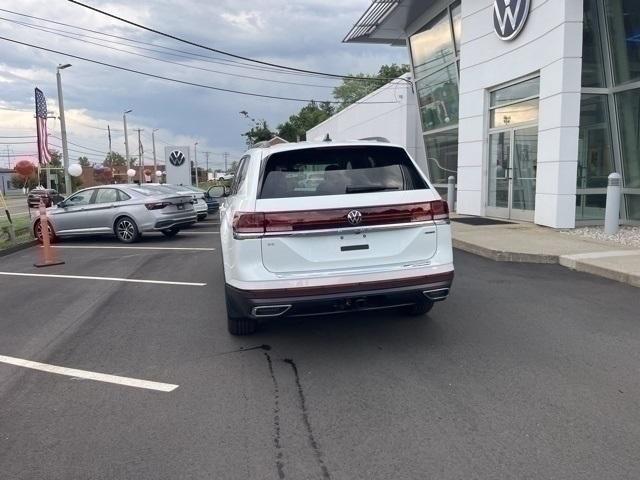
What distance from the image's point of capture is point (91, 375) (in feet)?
15.0

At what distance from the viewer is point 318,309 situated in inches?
174

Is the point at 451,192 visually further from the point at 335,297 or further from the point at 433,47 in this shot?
the point at 335,297

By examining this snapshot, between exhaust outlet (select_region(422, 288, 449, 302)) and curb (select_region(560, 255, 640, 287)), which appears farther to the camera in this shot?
curb (select_region(560, 255, 640, 287))

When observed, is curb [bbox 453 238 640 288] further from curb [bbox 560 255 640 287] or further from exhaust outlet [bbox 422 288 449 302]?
exhaust outlet [bbox 422 288 449 302]

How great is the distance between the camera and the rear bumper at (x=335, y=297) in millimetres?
4348

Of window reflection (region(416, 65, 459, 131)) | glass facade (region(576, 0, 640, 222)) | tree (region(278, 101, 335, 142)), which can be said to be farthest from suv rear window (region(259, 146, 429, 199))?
tree (region(278, 101, 335, 142))

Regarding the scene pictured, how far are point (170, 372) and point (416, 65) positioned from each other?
65.3 feet

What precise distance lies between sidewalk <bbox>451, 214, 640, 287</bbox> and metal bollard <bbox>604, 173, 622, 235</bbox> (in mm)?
698

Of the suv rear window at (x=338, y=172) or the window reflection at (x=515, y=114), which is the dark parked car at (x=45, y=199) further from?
the window reflection at (x=515, y=114)

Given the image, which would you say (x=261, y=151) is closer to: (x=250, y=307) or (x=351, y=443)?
(x=250, y=307)

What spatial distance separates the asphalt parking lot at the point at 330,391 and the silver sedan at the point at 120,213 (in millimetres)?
6487

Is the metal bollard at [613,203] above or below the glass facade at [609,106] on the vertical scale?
below

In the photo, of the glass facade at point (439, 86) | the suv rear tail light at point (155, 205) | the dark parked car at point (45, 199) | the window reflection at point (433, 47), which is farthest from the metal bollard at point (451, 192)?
the dark parked car at point (45, 199)

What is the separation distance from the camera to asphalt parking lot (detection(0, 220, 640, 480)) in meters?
3.14
